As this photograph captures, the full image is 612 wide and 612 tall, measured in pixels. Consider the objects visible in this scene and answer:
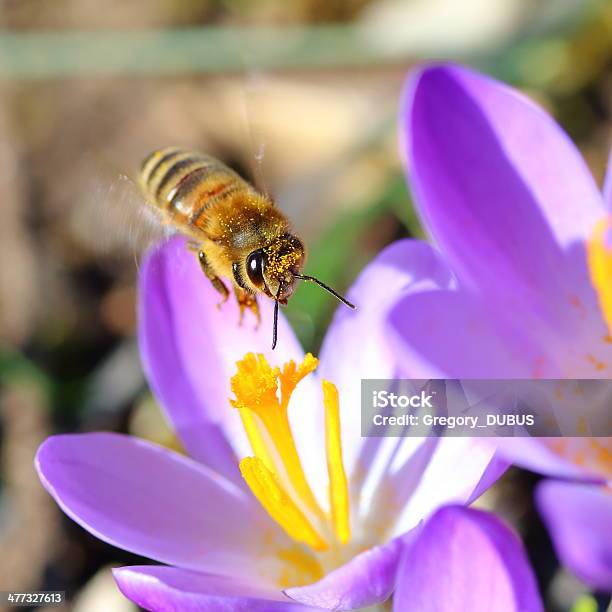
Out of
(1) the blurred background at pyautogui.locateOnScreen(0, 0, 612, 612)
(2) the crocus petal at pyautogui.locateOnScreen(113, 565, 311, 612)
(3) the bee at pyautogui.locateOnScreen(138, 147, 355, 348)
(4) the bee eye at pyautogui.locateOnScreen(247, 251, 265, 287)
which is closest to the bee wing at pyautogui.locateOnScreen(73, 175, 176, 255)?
(3) the bee at pyautogui.locateOnScreen(138, 147, 355, 348)

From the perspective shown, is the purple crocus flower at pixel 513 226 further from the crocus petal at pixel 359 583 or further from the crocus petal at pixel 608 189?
the crocus petal at pixel 359 583

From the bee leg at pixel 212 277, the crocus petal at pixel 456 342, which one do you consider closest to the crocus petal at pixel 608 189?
the crocus petal at pixel 456 342

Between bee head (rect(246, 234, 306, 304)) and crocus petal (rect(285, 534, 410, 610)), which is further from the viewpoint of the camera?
bee head (rect(246, 234, 306, 304))

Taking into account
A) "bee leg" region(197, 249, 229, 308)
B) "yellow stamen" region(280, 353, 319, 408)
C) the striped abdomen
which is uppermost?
the striped abdomen

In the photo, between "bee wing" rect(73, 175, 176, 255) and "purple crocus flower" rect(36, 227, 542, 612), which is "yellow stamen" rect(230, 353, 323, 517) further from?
"bee wing" rect(73, 175, 176, 255)

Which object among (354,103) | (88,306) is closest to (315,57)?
(354,103)

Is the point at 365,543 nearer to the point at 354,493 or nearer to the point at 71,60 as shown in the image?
the point at 354,493

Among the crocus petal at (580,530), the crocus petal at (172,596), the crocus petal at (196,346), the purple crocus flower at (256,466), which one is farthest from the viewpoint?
the crocus petal at (196,346)
